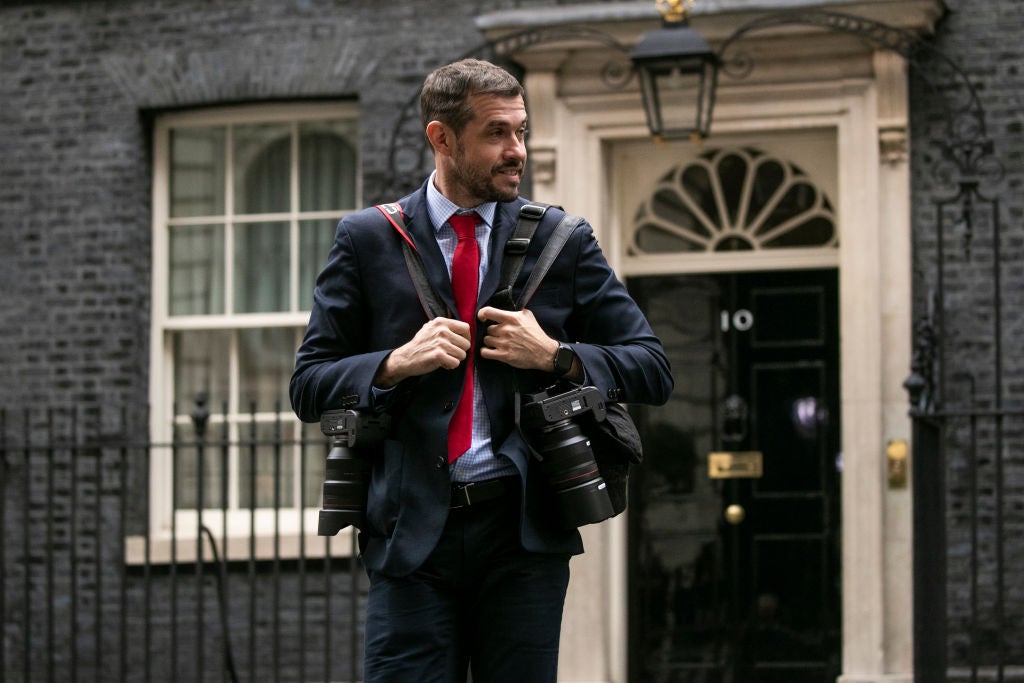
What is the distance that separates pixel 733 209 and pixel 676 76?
1.01 metres

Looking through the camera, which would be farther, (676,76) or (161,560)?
(161,560)

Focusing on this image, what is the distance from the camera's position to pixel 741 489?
28.3 ft

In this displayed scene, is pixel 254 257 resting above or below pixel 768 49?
below

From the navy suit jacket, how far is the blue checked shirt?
21mm

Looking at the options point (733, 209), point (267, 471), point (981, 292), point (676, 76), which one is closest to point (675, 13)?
point (676, 76)

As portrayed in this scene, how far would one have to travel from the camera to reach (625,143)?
881 cm

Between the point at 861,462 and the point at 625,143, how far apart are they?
6.88 ft

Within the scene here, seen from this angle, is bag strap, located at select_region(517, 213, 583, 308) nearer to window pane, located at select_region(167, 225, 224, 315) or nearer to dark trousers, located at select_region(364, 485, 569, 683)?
dark trousers, located at select_region(364, 485, 569, 683)

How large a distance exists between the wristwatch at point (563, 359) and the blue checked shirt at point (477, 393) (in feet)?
0.58

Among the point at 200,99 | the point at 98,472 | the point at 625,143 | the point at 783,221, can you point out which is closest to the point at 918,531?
the point at 783,221

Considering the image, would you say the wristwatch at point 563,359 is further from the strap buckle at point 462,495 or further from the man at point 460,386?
the strap buckle at point 462,495

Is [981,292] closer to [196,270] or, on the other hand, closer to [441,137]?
[196,270]

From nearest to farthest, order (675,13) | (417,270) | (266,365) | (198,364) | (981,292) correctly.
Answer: (417,270) → (675,13) → (981,292) → (266,365) → (198,364)

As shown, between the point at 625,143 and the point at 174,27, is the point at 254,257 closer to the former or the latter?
the point at 174,27
